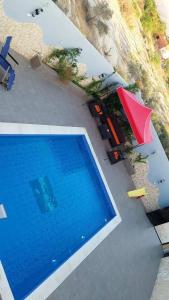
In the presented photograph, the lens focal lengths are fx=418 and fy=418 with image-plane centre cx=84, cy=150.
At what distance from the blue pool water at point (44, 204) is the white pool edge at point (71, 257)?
104mm

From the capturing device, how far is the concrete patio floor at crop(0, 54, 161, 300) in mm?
7238

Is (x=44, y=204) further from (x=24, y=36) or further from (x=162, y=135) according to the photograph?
(x=162, y=135)

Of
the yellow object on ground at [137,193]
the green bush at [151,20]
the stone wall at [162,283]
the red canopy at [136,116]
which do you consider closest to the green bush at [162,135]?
the yellow object on ground at [137,193]

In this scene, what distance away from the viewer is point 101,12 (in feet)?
43.9

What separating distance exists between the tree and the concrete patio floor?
3.88m

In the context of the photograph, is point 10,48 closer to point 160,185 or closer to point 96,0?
point 160,185

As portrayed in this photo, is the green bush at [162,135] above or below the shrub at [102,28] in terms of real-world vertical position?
below

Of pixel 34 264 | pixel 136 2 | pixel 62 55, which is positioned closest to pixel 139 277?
pixel 34 264

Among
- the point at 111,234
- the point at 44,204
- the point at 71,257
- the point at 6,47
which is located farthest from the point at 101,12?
the point at 71,257

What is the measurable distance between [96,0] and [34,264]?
969cm

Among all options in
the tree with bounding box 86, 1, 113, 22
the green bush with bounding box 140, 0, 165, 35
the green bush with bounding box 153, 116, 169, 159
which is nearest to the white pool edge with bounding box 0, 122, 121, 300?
the green bush with bounding box 153, 116, 169, 159

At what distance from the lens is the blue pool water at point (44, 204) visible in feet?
Answer: 20.5

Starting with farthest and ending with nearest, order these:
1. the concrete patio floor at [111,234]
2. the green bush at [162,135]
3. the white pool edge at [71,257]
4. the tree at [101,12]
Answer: the green bush at [162,135], the tree at [101,12], the concrete patio floor at [111,234], the white pool edge at [71,257]

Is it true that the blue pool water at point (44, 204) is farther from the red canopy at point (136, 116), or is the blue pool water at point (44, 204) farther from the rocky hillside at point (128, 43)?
the rocky hillside at point (128, 43)
